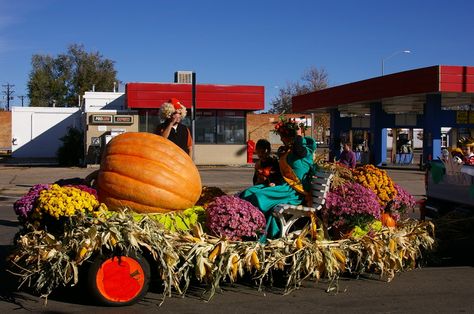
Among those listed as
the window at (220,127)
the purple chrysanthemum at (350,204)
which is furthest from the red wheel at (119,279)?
the window at (220,127)

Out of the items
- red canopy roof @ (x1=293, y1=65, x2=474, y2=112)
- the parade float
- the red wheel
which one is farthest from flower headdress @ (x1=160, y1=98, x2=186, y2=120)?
red canopy roof @ (x1=293, y1=65, x2=474, y2=112)

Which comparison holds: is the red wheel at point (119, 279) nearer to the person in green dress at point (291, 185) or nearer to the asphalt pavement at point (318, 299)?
the asphalt pavement at point (318, 299)

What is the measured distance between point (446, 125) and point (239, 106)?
1023 centimetres

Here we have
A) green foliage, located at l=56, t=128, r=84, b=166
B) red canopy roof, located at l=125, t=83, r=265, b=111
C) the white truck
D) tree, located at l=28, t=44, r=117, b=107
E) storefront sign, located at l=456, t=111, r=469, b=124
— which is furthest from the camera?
tree, located at l=28, t=44, r=117, b=107

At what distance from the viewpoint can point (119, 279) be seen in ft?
17.3

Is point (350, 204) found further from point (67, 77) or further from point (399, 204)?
point (67, 77)

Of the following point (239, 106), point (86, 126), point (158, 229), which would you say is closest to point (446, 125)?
point (239, 106)

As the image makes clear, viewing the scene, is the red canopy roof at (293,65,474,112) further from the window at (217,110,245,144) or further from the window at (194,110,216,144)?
the window at (194,110,216,144)

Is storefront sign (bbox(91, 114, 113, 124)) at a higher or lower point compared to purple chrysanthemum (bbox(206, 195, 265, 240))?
higher

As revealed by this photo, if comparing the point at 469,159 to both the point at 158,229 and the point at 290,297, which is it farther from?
the point at 158,229

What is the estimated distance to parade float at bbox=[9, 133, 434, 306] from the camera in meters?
5.20

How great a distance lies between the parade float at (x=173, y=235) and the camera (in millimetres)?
5203

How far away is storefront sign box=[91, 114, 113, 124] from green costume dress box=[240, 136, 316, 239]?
2304 cm

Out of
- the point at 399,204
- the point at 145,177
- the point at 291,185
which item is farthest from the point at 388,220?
the point at 145,177
